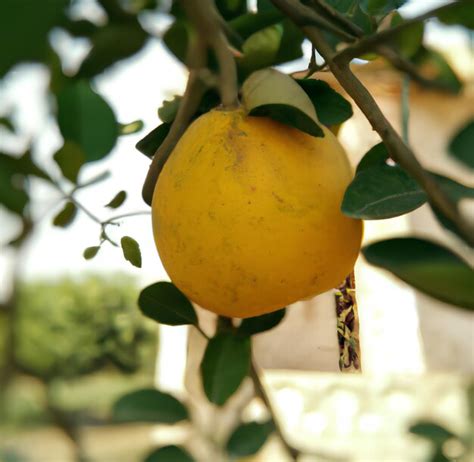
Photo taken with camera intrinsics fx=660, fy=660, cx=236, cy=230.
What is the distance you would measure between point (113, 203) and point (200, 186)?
0.56ft

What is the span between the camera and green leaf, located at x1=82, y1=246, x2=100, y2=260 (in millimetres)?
647

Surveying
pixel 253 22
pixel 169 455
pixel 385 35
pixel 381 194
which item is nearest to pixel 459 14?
pixel 385 35

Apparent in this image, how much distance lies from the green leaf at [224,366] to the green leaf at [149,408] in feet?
0.10

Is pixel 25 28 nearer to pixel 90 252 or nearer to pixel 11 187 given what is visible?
pixel 11 187

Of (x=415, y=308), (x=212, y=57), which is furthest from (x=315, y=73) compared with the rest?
(x=415, y=308)

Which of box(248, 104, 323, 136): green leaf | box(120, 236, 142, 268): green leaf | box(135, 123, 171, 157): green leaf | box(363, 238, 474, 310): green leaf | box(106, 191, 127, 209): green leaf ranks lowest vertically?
box(120, 236, 142, 268): green leaf

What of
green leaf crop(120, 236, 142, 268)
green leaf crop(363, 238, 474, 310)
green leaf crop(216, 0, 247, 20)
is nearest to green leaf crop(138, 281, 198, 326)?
green leaf crop(120, 236, 142, 268)

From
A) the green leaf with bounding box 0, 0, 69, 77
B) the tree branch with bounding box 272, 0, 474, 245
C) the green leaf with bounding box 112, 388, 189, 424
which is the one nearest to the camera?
the green leaf with bounding box 0, 0, 69, 77

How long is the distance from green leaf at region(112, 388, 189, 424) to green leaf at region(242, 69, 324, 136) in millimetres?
239

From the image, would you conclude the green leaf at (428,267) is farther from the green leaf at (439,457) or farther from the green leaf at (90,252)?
the green leaf at (90,252)

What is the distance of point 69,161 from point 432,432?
43 cm

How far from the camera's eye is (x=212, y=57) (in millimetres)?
541

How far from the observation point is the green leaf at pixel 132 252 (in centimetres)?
59

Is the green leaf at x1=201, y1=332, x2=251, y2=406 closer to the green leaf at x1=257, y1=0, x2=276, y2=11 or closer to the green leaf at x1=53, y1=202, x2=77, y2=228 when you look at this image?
the green leaf at x1=53, y1=202, x2=77, y2=228
